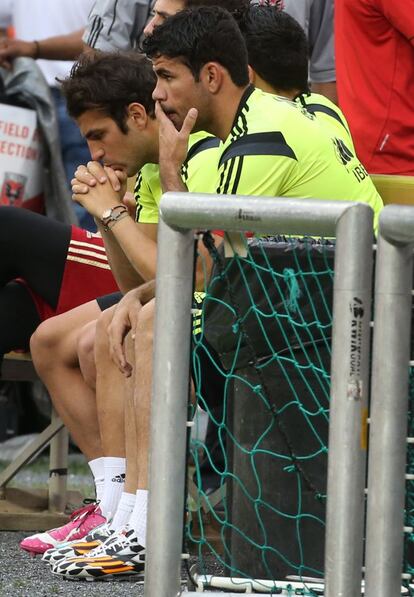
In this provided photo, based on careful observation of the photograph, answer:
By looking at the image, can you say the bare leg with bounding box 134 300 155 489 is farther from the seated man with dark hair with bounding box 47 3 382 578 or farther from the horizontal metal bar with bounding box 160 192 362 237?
the horizontal metal bar with bounding box 160 192 362 237

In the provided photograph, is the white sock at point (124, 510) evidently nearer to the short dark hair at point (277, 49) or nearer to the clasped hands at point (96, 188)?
the clasped hands at point (96, 188)

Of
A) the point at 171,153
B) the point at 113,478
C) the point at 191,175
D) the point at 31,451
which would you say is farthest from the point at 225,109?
the point at 31,451

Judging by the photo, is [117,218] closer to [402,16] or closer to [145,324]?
[145,324]

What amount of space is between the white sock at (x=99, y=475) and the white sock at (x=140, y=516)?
53 cm

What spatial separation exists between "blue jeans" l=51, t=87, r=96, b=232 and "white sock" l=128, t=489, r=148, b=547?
332cm

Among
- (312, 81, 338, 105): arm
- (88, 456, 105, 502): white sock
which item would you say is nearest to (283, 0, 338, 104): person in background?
(312, 81, 338, 105): arm

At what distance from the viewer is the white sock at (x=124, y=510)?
4.43 metres

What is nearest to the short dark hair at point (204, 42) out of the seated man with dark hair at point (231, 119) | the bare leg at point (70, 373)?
the seated man with dark hair at point (231, 119)

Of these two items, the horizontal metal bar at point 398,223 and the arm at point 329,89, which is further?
the arm at point 329,89

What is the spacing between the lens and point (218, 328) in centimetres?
342

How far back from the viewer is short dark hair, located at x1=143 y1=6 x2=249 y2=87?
4.37 meters

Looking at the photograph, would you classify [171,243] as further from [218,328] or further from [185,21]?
[185,21]

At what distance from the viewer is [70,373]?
517cm

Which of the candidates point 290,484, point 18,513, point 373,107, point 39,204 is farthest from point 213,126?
point 39,204
